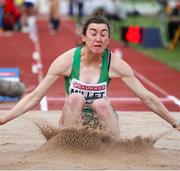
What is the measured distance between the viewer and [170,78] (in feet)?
51.7

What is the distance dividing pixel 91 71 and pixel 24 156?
1.01 meters

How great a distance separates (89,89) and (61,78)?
8155mm

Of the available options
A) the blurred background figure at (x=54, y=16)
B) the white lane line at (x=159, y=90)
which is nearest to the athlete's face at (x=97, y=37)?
Answer: the white lane line at (x=159, y=90)

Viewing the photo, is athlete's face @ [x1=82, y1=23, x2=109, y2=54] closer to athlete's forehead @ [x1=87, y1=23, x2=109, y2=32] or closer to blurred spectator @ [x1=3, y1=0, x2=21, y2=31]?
athlete's forehead @ [x1=87, y1=23, x2=109, y2=32]

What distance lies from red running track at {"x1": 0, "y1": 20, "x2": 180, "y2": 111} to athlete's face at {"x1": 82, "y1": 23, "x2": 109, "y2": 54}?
4.09 m

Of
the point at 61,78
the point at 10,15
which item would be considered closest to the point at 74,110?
the point at 61,78

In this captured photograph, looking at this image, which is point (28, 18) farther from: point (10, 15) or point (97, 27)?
point (97, 27)

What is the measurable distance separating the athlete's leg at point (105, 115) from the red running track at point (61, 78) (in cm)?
383

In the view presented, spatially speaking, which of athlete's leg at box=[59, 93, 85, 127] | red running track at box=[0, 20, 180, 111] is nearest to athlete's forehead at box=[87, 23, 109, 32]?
athlete's leg at box=[59, 93, 85, 127]

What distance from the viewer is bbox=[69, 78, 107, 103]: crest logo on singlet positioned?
693 cm

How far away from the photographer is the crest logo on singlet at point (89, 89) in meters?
6.93

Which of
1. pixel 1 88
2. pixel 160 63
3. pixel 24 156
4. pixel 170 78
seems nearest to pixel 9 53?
pixel 160 63

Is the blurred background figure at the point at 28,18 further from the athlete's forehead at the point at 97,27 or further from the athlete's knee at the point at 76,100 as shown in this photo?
the athlete's knee at the point at 76,100

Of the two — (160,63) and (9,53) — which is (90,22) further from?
(9,53)
